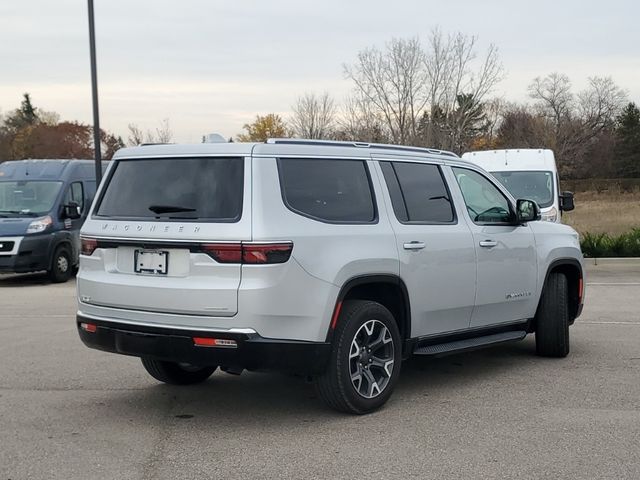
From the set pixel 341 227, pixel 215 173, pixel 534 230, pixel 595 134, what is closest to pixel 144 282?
pixel 215 173

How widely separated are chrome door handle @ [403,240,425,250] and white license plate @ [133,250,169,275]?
1.74 meters

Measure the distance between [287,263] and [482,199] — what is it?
2.55m

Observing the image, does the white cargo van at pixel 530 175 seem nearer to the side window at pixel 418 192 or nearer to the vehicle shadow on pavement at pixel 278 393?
the vehicle shadow on pavement at pixel 278 393

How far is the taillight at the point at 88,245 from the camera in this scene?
557 centimetres

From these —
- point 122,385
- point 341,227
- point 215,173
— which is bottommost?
point 122,385

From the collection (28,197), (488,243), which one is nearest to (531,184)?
(488,243)

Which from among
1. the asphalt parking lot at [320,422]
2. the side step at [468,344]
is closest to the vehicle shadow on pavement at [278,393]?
the asphalt parking lot at [320,422]

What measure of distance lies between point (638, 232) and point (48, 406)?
47.2ft

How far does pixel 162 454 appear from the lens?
4.81 metres

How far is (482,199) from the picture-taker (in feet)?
22.8

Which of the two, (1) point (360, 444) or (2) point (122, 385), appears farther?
(2) point (122, 385)

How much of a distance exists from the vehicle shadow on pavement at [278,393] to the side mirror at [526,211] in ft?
4.38

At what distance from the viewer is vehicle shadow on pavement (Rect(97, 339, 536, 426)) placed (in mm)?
5742

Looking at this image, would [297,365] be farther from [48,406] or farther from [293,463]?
[48,406]
